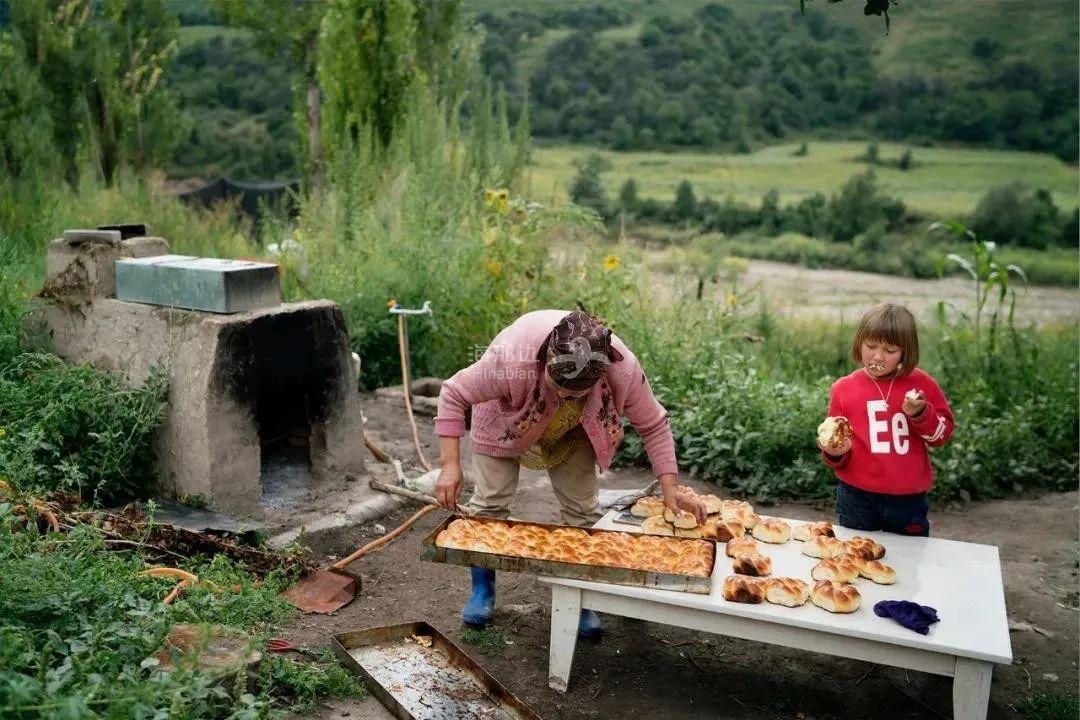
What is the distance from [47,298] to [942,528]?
18.4 feet

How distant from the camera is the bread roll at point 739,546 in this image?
3.77 m

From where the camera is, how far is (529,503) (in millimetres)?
6020

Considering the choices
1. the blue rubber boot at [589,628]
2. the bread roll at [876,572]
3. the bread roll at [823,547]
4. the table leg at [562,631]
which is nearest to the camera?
the bread roll at [876,572]

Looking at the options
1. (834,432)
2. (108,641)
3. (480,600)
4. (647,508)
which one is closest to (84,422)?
(108,641)

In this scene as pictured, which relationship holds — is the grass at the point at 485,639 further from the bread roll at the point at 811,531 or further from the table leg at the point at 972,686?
the table leg at the point at 972,686

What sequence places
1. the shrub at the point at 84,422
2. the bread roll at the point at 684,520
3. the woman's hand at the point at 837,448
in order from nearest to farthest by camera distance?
the bread roll at the point at 684,520, the woman's hand at the point at 837,448, the shrub at the point at 84,422

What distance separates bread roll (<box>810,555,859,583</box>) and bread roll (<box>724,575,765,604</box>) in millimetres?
283

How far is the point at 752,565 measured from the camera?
363 centimetres

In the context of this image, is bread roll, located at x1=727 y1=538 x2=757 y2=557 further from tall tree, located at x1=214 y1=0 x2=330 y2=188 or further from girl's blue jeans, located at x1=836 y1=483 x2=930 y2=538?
tall tree, located at x1=214 y1=0 x2=330 y2=188

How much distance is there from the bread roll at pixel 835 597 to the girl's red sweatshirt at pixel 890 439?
92cm

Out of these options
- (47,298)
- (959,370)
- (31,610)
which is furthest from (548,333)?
(959,370)

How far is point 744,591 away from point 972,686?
0.80 meters

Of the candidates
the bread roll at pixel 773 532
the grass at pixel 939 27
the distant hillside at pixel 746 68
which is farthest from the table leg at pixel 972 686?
the distant hillside at pixel 746 68

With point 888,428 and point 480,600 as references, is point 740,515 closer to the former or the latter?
point 888,428
